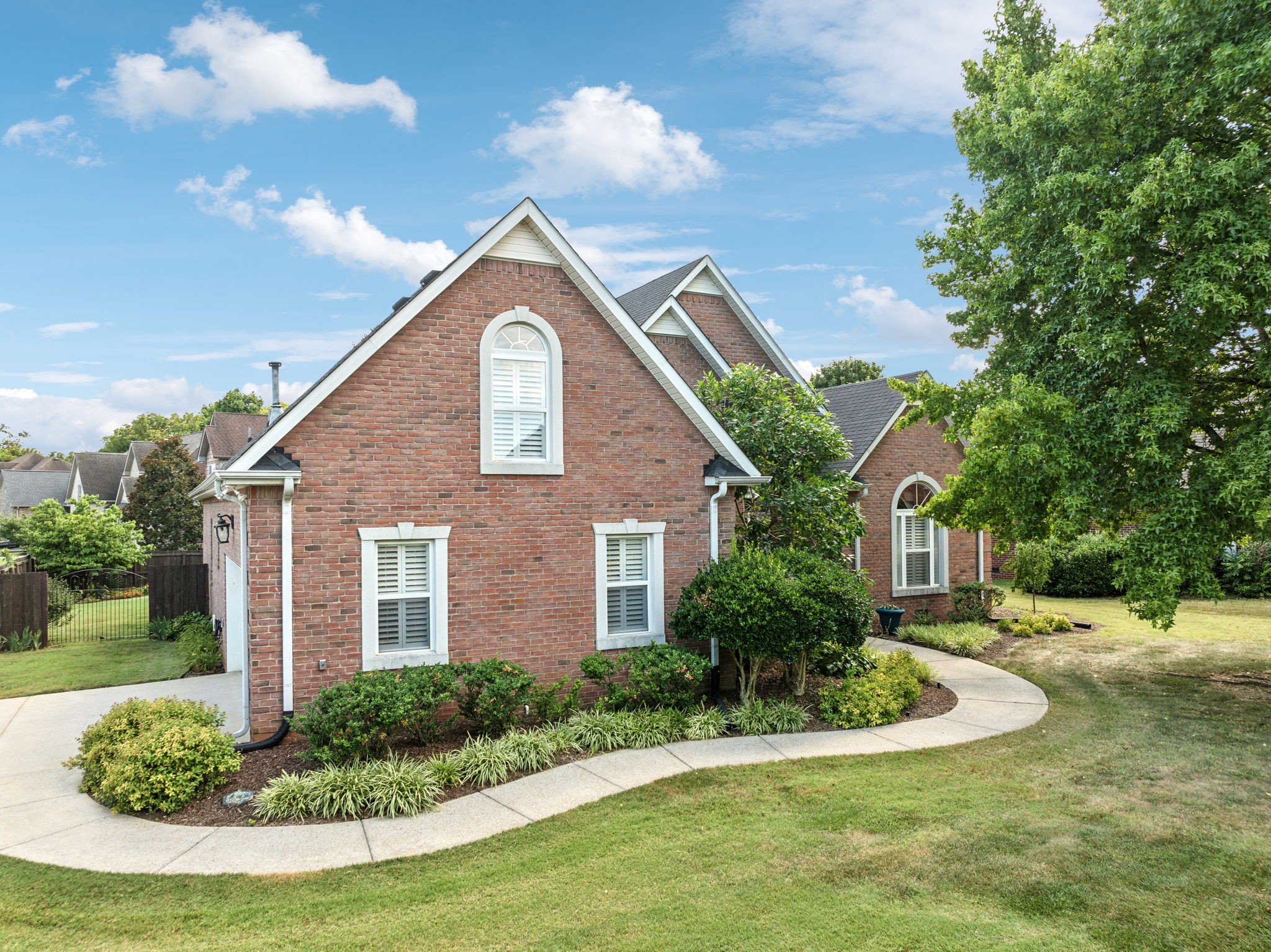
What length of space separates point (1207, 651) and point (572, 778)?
15.4 m

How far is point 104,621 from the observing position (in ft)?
73.9

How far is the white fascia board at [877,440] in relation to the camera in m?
18.4

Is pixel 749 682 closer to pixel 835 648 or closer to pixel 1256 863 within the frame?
pixel 835 648

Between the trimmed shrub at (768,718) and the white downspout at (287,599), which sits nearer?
the white downspout at (287,599)

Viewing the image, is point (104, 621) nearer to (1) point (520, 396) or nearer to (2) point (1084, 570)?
(1) point (520, 396)

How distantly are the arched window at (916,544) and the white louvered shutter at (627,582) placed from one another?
9.38 metres

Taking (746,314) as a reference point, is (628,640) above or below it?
below

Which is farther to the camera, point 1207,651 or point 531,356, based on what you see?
point 1207,651

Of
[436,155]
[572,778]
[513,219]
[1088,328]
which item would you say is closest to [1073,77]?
[1088,328]

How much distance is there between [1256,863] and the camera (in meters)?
6.75

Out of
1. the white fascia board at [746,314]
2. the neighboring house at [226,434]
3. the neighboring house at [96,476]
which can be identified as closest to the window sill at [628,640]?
the white fascia board at [746,314]

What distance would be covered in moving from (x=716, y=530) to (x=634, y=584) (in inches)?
66.0

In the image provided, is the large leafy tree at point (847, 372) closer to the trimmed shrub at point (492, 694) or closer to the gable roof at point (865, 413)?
the gable roof at point (865, 413)

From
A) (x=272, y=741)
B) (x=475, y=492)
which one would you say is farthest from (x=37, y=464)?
(x=475, y=492)
